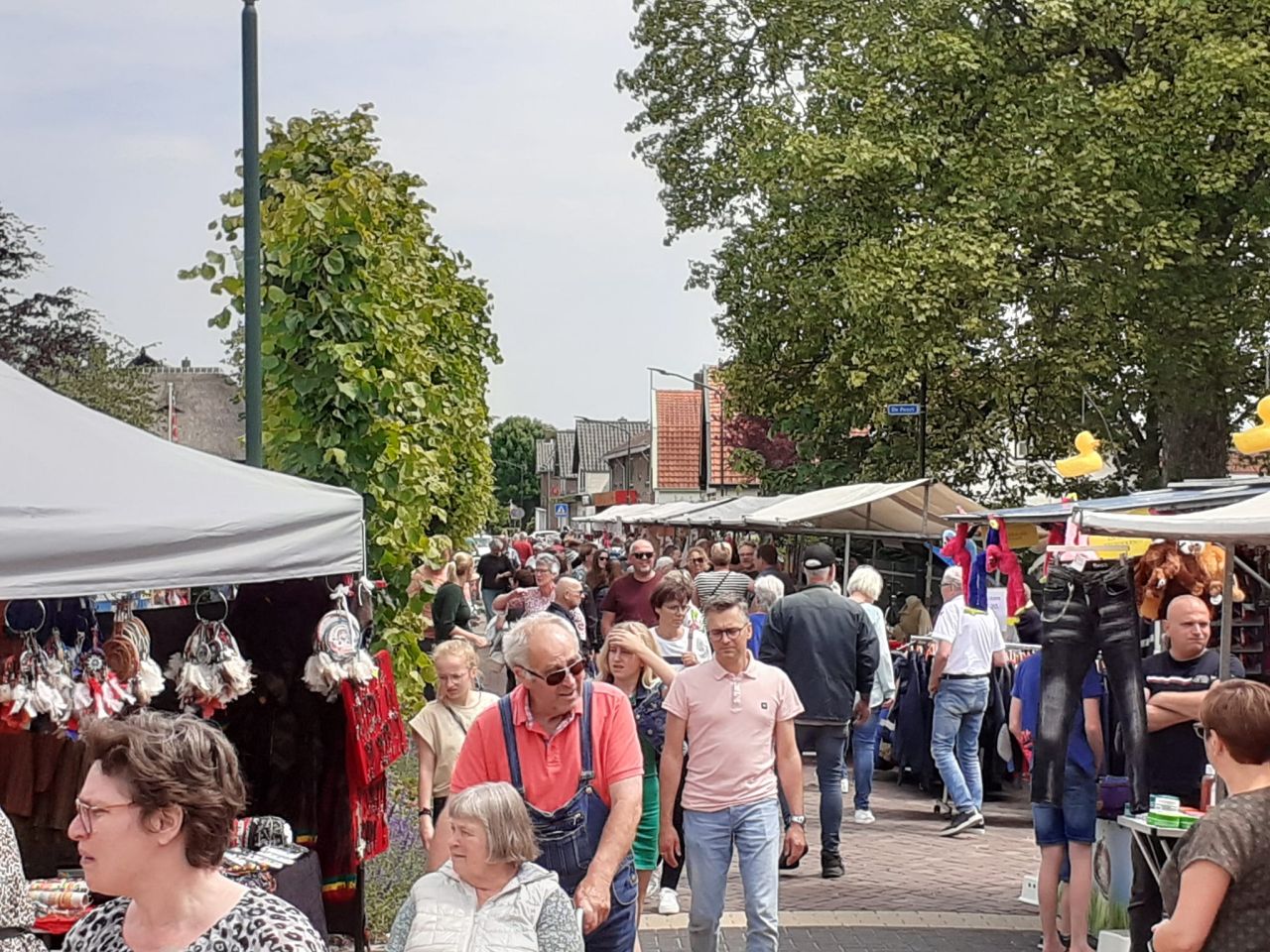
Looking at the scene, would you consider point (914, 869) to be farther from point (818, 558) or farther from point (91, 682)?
point (91, 682)

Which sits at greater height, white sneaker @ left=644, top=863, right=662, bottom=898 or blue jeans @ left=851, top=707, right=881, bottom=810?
blue jeans @ left=851, top=707, right=881, bottom=810

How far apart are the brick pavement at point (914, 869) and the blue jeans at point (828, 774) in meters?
0.27

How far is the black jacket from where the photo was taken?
10.7m

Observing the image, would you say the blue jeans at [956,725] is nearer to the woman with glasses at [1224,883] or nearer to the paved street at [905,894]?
the paved street at [905,894]

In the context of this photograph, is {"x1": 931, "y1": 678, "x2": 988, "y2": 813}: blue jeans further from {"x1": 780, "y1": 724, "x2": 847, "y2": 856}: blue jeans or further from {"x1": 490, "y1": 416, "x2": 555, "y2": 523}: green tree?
{"x1": 490, "y1": 416, "x2": 555, "y2": 523}: green tree

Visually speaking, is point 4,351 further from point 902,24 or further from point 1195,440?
point 1195,440

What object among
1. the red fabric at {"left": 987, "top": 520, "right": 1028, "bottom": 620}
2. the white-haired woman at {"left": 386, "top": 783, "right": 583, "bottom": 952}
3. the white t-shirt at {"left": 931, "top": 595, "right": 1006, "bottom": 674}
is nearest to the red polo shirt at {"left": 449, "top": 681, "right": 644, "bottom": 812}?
the white-haired woman at {"left": 386, "top": 783, "right": 583, "bottom": 952}

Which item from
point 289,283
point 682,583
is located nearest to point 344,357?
point 289,283

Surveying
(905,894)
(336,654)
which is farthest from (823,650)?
(336,654)

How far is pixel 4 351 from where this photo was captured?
35656 mm

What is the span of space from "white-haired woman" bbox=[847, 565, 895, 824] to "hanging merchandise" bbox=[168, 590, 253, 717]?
5.71 m

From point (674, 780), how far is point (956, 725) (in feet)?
18.5

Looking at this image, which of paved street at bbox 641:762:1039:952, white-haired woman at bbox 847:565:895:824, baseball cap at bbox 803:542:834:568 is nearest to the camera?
paved street at bbox 641:762:1039:952

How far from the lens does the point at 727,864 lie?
7.36 metres
